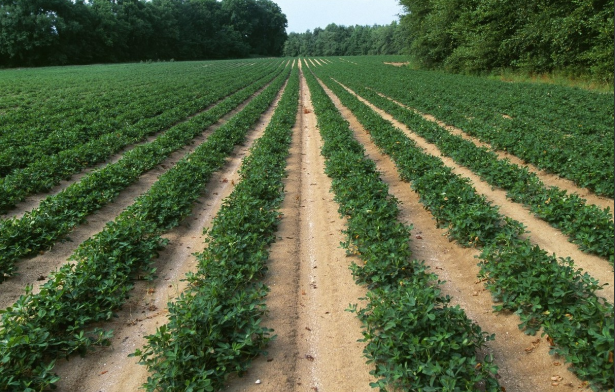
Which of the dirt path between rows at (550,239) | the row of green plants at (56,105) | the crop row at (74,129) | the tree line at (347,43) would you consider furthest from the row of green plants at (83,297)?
the tree line at (347,43)

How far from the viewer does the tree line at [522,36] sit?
1953 centimetres

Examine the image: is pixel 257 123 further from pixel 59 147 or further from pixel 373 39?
pixel 373 39

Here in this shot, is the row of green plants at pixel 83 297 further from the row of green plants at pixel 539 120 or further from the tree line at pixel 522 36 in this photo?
the tree line at pixel 522 36

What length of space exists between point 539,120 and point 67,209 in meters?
13.8

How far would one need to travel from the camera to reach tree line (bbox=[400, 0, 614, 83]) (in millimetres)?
19531

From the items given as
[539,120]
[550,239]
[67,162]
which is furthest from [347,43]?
[550,239]

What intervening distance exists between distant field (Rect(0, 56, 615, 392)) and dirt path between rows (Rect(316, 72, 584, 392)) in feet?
0.08

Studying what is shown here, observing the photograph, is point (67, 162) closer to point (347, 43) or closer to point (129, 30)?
point (129, 30)

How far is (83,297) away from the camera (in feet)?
15.3

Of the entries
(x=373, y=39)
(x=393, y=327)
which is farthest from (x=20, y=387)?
(x=373, y=39)

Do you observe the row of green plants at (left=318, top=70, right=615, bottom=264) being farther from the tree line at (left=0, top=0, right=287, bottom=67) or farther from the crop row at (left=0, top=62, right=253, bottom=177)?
the tree line at (left=0, top=0, right=287, bottom=67)

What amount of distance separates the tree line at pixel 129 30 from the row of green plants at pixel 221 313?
6771 cm

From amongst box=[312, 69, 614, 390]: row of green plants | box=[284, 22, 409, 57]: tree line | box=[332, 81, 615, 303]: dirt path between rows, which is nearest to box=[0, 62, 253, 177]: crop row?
box=[312, 69, 614, 390]: row of green plants

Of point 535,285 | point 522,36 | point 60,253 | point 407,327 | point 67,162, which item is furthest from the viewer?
point 522,36
